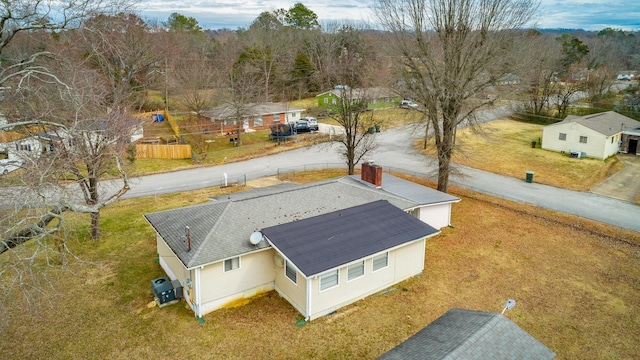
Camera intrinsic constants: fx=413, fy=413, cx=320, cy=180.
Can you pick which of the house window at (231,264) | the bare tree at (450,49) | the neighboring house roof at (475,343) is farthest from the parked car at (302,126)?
the neighboring house roof at (475,343)

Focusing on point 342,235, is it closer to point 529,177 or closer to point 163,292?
point 163,292

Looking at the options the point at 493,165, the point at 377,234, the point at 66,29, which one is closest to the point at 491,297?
the point at 377,234

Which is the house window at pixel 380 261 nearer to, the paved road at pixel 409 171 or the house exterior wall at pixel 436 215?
the house exterior wall at pixel 436 215

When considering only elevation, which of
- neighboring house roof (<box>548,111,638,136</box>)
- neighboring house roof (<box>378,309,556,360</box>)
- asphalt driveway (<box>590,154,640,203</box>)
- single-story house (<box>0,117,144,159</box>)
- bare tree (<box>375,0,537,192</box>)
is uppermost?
bare tree (<box>375,0,537,192</box>)

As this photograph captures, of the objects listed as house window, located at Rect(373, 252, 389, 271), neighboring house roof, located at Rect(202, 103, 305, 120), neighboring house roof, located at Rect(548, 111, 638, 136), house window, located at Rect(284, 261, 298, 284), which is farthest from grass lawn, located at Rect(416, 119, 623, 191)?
neighboring house roof, located at Rect(202, 103, 305, 120)

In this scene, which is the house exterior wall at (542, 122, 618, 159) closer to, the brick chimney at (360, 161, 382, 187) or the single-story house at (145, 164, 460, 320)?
the brick chimney at (360, 161, 382, 187)

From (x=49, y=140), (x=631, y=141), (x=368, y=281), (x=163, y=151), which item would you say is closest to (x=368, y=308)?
(x=368, y=281)

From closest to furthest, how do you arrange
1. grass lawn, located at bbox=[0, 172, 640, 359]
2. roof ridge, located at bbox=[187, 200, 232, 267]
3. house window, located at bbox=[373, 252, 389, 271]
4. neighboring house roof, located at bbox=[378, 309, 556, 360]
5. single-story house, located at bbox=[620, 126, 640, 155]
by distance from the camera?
neighboring house roof, located at bbox=[378, 309, 556, 360] → grass lawn, located at bbox=[0, 172, 640, 359] → roof ridge, located at bbox=[187, 200, 232, 267] → house window, located at bbox=[373, 252, 389, 271] → single-story house, located at bbox=[620, 126, 640, 155]
